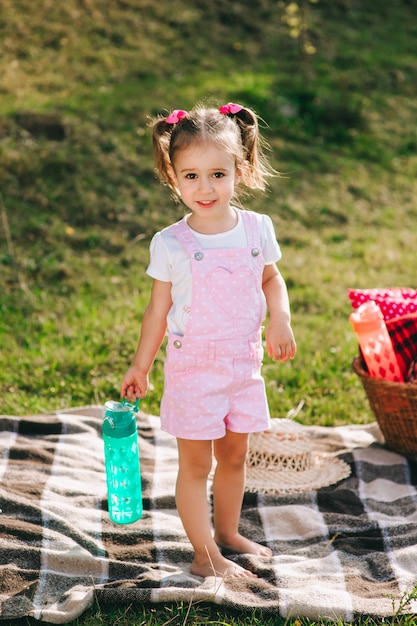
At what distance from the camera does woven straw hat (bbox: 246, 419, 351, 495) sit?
3.37 m

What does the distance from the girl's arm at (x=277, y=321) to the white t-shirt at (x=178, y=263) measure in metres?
0.21

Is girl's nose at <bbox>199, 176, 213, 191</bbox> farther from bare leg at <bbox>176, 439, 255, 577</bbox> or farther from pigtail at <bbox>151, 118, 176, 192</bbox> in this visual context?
bare leg at <bbox>176, 439, 255, 577</bbox>

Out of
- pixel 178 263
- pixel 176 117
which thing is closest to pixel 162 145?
pixel 176 117

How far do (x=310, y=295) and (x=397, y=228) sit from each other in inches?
62.0

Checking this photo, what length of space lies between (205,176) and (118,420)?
0.89 metres

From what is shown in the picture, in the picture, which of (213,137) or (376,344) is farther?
(376,344)

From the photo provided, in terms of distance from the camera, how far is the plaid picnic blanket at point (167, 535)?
258 cm

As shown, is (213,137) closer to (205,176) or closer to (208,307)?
(205,176)

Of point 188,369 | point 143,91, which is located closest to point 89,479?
point 188,369

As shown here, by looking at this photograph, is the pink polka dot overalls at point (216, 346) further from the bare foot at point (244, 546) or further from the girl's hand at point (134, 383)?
the bare foot at point (244, 546)

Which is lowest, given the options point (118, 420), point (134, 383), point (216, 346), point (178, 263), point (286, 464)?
point (286, 464)

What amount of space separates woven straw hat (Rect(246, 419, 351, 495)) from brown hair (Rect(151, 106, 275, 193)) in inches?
44.8

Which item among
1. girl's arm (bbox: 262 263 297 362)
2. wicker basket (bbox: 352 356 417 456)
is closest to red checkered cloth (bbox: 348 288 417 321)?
wicker basket (bbox: 352 356 417 456)

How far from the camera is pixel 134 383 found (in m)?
2.74
